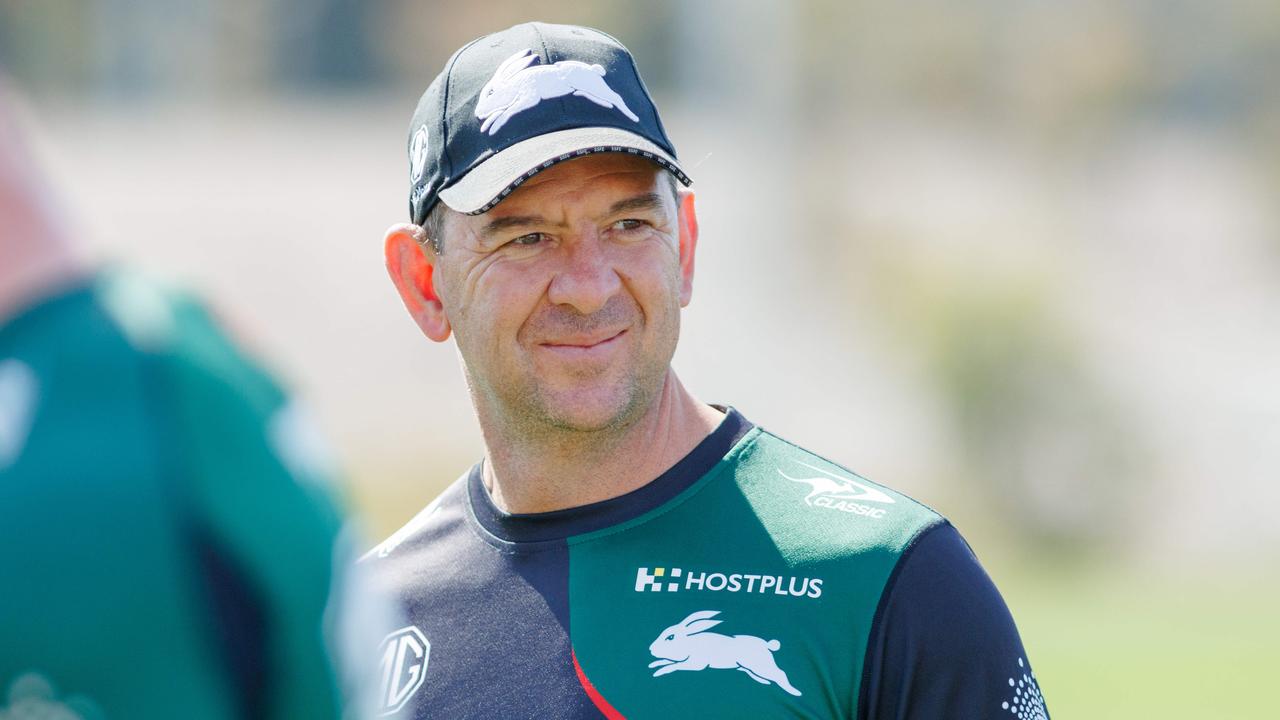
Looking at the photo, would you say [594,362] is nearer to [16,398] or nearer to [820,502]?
[820,502]

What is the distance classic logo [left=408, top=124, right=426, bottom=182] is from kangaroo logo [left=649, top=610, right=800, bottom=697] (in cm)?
92

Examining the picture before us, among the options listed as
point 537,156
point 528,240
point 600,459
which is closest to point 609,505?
point 600,459

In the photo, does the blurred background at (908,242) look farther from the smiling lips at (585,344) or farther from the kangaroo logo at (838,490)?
the kangaroo logo at (838,490)

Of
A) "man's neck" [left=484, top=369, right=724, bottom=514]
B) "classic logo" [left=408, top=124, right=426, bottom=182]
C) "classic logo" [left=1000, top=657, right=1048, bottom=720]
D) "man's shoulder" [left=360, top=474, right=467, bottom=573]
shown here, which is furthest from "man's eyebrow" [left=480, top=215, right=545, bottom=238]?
"classic logo" [left=1000, top=657, right=1048, bottom=720]

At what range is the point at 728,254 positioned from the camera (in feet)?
85.0

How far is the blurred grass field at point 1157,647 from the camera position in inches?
375

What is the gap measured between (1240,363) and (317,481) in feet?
87.1

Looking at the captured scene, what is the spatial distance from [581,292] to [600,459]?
10.9 inches

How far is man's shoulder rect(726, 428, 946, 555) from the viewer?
2539 mm

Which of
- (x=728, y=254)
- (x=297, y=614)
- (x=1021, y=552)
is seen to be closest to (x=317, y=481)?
(x=297, y=614)

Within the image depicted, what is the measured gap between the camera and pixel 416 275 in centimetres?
302

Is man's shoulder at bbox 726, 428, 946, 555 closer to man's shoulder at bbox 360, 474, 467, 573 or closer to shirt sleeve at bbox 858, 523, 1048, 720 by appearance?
shirt sleeve at bbox 858, 523, 1048, 720

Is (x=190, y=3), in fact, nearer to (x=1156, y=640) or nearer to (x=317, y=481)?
(x=1156, y=640)

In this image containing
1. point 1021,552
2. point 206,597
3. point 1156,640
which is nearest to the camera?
point 206,597
